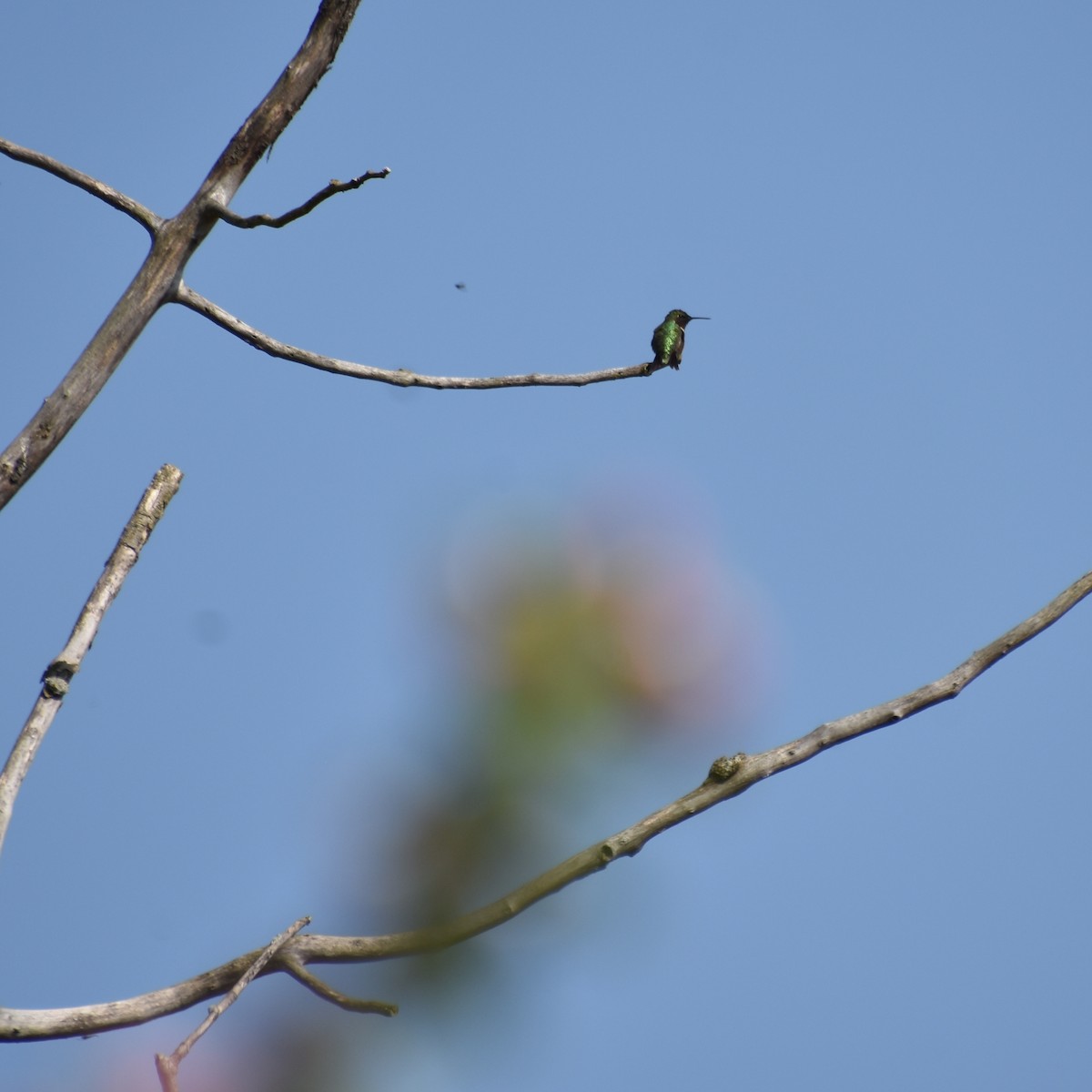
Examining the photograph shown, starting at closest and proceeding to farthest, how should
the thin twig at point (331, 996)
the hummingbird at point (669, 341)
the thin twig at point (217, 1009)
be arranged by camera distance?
the thin twig at point (217, 1009) → the thin twig at point (331, 996) → the hummingbird at point (669, 341)

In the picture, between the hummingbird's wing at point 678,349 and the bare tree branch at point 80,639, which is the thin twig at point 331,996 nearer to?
the bare tree branch at point 80,639

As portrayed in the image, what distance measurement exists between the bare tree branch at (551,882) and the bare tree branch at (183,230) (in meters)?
1.33

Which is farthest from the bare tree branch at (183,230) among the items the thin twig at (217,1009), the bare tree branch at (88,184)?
the thin twig at (217,1009)

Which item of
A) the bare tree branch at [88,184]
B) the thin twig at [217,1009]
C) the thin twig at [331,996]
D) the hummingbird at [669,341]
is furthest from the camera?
the hummingbird at [669,341]

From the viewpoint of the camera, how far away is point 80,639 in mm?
3109

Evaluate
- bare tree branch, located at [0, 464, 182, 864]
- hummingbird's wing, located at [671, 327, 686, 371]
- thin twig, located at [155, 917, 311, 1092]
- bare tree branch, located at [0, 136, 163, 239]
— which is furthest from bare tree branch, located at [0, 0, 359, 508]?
hummingbird's wing, located at [671, 327, 686, 371]

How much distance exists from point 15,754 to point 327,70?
2001mm

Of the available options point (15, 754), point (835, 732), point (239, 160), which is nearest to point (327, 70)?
point (239, 160)

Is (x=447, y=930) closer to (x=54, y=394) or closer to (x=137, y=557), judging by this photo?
(x=137, y=557)

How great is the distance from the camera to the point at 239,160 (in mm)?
3238

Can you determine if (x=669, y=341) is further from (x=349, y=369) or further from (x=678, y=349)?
(x=349, y=369)

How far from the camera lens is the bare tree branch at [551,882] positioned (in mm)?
2773

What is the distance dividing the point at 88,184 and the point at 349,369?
2.91 feet

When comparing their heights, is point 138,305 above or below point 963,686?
above
